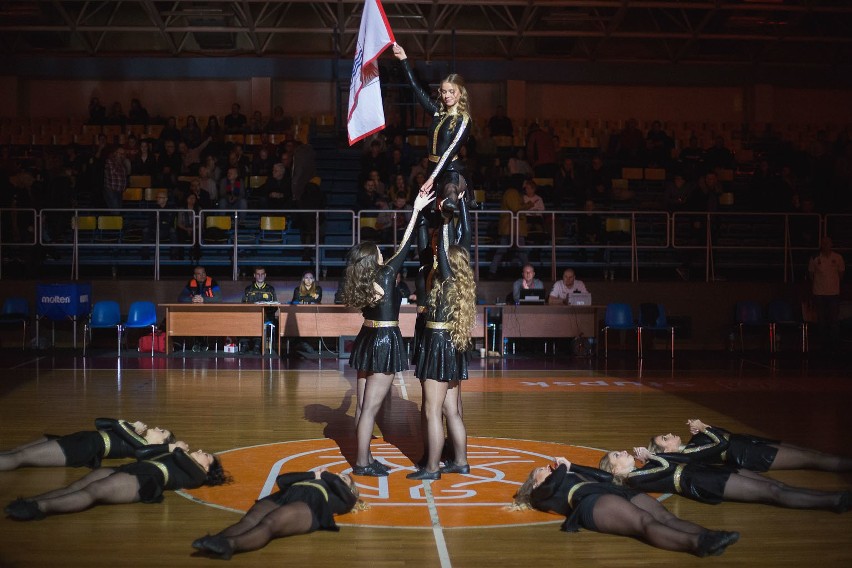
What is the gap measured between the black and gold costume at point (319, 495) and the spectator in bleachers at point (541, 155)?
16493 millimetres

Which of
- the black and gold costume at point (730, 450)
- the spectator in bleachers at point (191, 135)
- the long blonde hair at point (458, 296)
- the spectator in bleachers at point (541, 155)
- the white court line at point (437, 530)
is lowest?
the white court line at point (437, 530)

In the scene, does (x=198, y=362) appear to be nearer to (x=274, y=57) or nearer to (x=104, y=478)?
(x=104, y=478)

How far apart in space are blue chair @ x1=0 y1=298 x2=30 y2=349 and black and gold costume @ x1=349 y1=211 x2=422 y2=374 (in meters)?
11.5

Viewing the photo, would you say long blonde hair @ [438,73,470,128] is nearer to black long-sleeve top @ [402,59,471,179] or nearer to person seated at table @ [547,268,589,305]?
black long-sleeve top @ [402,59,471,179]

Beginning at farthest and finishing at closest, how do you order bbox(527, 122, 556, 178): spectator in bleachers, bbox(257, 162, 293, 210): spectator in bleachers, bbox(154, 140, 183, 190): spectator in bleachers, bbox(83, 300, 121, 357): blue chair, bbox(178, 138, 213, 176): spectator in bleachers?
bbox(527, 122, 556, 178): spectator in bleachers < bbox(178, 138, 213, 176): spectator in bleachers < bbox(154, 140, 183, 190): spectator in bleachers < bbox(257, 162, 293, 210): spectator in bleachers < bbox(83, 300, 121, 357): blue chair

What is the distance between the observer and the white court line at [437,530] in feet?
18.4

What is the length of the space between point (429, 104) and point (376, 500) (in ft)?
11.1

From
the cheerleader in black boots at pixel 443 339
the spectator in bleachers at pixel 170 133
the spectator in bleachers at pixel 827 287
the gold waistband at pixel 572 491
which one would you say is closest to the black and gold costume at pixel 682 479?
the gold waistband at pixel 572 491

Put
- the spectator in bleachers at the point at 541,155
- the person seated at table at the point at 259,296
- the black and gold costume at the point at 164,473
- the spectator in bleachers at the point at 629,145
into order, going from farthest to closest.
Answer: the spectator in bleachers at the point at 629,145 → the spectator in bleachers at the point at 541,155 → the person seated at table at the point at 259,296 → the black and gold costume at the point at 164,473

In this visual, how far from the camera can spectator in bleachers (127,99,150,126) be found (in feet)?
80.6

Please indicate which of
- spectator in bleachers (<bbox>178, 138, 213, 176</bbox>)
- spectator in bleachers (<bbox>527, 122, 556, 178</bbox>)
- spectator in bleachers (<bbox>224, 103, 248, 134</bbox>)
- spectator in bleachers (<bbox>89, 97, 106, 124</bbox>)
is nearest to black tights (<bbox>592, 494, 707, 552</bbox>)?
spectator in bleachers (<bbox>527, 122, 556, 178</bbox>)

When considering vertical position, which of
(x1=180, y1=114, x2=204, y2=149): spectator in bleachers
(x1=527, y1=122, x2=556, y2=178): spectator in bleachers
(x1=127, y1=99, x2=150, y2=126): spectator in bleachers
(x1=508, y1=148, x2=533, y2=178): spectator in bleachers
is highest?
(x1=127, y1=99, x2=150, y2=126): spectator in bleachers

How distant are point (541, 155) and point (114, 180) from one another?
30.5 feet

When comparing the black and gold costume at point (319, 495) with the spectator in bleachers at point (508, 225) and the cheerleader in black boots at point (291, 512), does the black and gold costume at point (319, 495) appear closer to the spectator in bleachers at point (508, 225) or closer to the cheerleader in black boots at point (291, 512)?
the cheerleader in black boots at point (291, 512)
